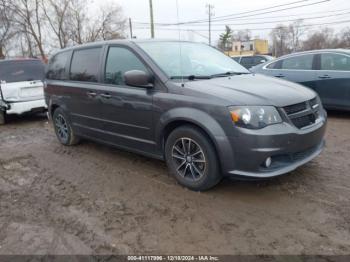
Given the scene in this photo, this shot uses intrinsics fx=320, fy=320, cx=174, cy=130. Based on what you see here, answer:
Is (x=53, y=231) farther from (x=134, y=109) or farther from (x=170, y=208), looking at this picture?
(x=134, y=109)

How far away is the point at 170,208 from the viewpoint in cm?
335

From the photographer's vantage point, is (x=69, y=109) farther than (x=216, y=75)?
Yes

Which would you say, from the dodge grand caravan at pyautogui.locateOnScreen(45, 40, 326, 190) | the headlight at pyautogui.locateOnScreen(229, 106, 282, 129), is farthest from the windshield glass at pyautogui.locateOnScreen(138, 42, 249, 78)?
the headlight at pyautogui.locateOnScreen(229, 106, 282, 129)

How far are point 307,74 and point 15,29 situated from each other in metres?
36.0

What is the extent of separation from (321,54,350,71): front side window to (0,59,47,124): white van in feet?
22.8

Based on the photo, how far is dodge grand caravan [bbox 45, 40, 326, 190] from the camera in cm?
318

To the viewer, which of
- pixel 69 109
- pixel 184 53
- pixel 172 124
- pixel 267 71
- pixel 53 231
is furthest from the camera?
pixel 267 71

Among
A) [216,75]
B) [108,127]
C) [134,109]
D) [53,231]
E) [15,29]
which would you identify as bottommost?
[53,231]

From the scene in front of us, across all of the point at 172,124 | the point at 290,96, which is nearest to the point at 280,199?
the point at 290,96

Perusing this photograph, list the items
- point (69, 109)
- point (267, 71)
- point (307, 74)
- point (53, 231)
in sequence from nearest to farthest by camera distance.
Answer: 1. point (53, 231)
2. point (69, 109)
3. point (307, 74)
4. point (267, 71)

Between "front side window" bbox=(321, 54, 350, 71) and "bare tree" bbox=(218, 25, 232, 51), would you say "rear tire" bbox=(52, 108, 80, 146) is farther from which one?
"bare tree" bbox=(218, 25, 232, 51)

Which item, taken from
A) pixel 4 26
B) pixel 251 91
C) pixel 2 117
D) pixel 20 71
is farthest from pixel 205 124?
pixel 4 26

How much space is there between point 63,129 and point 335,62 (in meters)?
5.74

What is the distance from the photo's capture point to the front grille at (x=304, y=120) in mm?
3334
